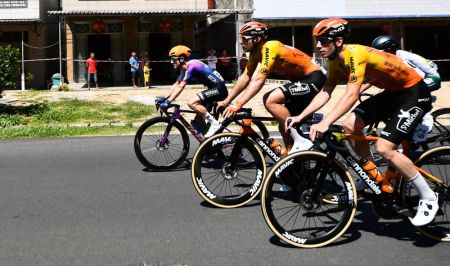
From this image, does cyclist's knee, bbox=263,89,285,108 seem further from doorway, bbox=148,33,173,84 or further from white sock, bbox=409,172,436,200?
doorway, bbox=148,33,173,84

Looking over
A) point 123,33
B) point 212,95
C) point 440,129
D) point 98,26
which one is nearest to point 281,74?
point 212,95

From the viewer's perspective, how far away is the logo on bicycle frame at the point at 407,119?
14.4ft

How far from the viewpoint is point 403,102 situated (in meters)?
4.53

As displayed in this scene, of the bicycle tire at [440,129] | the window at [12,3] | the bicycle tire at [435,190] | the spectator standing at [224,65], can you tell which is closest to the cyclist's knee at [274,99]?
the bicycle tire at [435,190]

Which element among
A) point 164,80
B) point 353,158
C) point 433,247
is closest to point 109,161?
point 353,158

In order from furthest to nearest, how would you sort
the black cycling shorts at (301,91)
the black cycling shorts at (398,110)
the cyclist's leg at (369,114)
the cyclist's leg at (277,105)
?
the black cycling shorts at (301,91), the cyclist's leg at (277,105), the cyclist's leg at (369,114), the black cycling shorts at (398,110)

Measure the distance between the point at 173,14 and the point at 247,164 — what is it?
22420 mm

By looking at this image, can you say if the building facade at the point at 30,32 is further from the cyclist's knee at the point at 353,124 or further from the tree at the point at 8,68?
the cyclist's knee at the point at 353,124

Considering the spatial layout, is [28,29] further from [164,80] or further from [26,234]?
[26,234]

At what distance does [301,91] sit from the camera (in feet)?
20.0

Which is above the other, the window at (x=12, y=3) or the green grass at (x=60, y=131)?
the window at (x=12, y=3)

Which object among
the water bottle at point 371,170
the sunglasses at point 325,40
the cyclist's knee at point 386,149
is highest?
the sunglasses at point 325,40

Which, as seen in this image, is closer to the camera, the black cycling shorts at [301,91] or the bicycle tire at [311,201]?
the bicycle tire at [311,201]

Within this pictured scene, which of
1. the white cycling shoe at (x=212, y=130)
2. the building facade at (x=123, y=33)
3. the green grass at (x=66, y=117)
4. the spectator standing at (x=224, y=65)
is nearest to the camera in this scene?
the white cycling shoe at (x=212, y=130)
